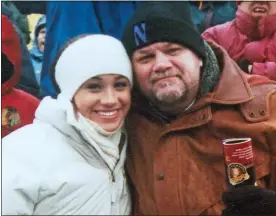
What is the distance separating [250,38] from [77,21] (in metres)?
0.56

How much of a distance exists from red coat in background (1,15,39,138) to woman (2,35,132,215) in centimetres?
6

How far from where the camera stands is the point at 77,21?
1.12m

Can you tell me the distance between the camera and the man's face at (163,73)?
103 cm

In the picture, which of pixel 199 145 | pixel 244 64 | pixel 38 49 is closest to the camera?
pixel 199 145

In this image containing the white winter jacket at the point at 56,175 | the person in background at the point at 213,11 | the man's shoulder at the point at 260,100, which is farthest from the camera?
the person in background at the point at 213,11

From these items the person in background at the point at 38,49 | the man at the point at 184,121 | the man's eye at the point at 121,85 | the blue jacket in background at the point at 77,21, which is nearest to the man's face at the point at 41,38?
the person in background at the point at 38,49

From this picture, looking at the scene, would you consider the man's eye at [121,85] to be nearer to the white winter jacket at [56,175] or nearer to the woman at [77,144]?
the woman at [77,144]

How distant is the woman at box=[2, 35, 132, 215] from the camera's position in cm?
80

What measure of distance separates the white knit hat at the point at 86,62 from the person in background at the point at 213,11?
814 mm

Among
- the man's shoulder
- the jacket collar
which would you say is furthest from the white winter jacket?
the jacket collar

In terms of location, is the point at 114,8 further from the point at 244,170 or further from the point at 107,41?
the point at 244,170

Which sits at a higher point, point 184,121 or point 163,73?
point 163,73

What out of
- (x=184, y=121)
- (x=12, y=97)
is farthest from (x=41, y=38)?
(x=184, y=121)

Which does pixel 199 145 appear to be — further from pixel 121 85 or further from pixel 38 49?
pixel 38 49
